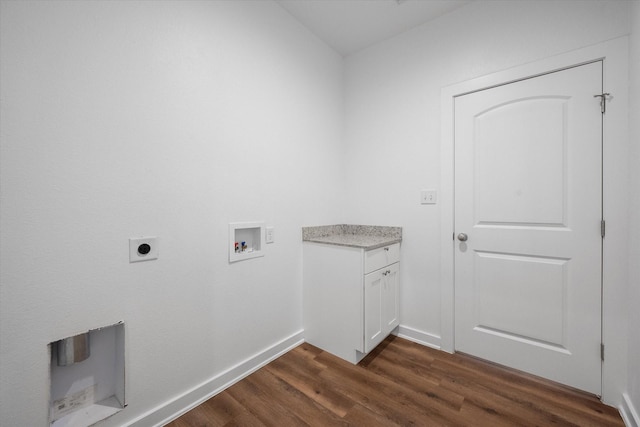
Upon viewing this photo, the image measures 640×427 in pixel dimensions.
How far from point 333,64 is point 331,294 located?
2217 mm

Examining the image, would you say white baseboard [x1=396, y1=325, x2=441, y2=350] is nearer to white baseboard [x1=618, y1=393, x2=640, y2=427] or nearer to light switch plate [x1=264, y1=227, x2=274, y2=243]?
white baseboard [x1=618, y1=393, x2=640, y2=427]

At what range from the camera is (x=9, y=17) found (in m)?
0.93

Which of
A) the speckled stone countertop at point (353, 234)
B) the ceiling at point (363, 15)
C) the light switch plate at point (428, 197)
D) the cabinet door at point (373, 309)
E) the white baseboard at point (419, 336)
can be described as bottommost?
the white baseboard at point (419, 336)

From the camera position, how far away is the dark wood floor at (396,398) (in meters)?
1.33

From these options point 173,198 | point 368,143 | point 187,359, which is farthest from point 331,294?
point 368,143

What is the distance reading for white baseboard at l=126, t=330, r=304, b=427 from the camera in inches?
50.5

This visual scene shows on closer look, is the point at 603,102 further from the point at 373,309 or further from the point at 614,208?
the point at 373,309

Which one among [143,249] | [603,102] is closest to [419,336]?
[603,102]

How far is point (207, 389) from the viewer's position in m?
1.49

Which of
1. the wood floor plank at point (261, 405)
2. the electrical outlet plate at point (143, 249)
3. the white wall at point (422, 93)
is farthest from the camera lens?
the white wall at point (422, 93)

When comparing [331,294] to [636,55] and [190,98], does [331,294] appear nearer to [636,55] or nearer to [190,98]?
[190,98]

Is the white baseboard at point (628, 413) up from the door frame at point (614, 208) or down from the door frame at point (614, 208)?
down

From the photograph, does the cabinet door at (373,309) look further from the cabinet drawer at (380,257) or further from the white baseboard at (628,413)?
the white baseboard at (628,413)

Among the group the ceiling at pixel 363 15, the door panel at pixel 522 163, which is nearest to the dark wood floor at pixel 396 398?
the door panel at pixel 522 163
